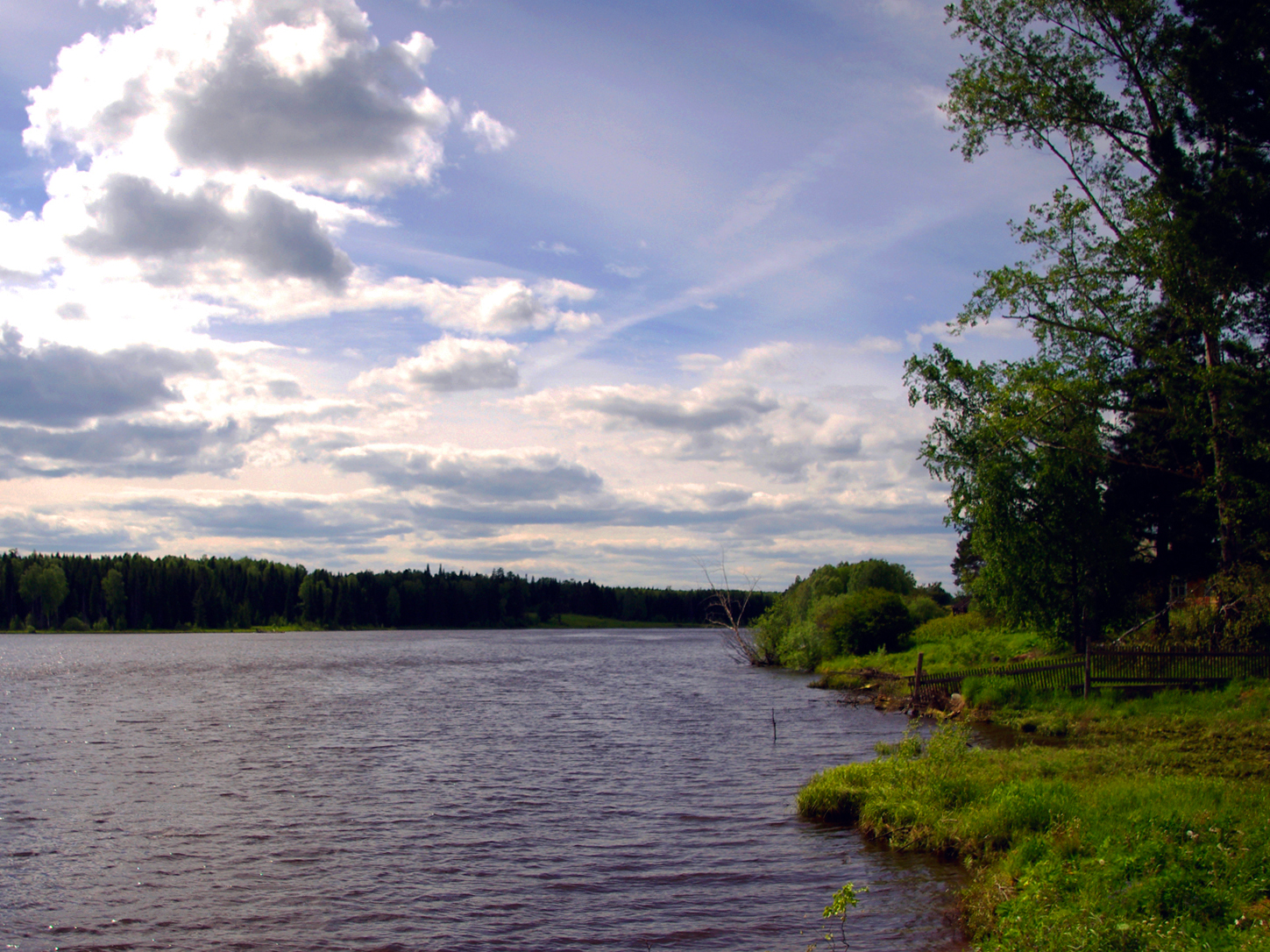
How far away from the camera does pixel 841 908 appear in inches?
425

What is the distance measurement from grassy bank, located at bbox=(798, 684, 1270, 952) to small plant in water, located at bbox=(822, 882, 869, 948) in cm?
162

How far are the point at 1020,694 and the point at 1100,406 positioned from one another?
10.3m

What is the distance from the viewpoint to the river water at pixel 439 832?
13.7 m

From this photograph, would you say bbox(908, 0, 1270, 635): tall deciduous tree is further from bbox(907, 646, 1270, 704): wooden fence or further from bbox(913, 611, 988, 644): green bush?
bbox(913, 611, 988, 644): green bush

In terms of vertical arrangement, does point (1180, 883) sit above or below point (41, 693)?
above

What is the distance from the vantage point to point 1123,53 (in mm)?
25875

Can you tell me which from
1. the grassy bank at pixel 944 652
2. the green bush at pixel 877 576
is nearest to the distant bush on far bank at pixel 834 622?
the grassy bank at pixel 944 652

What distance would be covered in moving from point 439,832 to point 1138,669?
22.6 m

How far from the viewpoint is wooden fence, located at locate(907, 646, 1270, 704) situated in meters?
27.6

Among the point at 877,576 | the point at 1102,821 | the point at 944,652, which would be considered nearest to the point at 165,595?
the point at 877,576

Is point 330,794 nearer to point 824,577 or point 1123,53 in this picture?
point 1123,53

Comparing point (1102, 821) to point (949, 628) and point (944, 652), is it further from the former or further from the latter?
point (949, 628)

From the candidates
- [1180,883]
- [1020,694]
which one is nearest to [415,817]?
[1180,883]

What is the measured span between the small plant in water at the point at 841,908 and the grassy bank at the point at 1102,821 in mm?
1615
